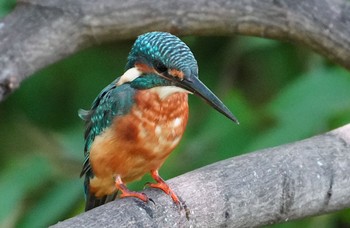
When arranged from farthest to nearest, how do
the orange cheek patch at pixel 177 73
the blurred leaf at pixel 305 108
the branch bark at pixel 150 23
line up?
the blurred leaf at pixel 305 108 → the branch bark at pixel 150 23 → the orange cheek patch at pixel 177 73

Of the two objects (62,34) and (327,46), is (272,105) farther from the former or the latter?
(62,34)

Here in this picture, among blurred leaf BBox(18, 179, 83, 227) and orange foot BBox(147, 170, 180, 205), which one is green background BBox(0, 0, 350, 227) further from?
orange foot BBox(147, 170, 180, 205)

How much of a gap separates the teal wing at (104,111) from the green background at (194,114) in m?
0.43

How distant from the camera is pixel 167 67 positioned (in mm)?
1828

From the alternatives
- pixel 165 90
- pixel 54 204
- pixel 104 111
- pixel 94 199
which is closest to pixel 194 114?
pixel 54 204

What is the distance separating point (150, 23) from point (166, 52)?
735 mm

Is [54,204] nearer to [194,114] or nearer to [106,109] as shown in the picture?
[194,114]

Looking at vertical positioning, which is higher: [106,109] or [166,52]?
[166,52]

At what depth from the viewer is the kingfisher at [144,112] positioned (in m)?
1.82

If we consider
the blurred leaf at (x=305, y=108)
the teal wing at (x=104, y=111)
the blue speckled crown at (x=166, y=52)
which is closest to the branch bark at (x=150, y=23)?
the blurred leaf at (x=305, y=108)

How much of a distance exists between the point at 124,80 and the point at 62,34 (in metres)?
0.57

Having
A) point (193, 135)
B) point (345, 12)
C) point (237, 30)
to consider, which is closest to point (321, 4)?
point (345, 12)

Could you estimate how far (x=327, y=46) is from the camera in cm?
262

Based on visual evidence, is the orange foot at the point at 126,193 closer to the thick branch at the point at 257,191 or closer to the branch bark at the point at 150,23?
the thick branch at the point at 257,191
